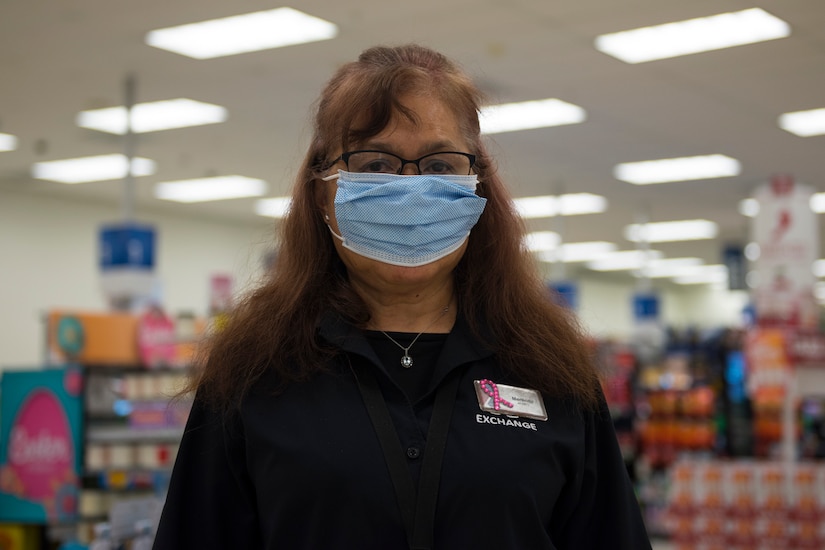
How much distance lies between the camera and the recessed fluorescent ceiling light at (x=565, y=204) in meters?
16.2

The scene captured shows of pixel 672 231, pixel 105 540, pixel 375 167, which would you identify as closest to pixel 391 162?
pixel 375 167

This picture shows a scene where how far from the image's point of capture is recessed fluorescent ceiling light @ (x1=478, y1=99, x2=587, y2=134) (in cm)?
1082

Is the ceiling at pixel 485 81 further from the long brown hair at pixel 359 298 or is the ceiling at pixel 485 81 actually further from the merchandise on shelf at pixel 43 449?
the long brown hair at pixel 359 298

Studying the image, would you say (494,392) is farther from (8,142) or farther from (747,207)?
(747,207)

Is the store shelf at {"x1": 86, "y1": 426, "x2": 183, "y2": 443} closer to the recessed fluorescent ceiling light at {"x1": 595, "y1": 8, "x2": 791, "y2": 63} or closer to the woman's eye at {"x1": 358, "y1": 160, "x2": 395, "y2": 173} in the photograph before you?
the recessed fluorescent ceiling light at {"x1": 595, "y1": 8, "x2": 791, "y2": 63}

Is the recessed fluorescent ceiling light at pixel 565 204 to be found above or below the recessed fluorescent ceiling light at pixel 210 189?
below

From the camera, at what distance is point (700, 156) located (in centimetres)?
1337

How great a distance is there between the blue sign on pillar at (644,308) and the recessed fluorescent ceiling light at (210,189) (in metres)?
6.85

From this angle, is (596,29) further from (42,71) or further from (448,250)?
(448,250)

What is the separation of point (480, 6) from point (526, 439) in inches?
259

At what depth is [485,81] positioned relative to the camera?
7.17 meters

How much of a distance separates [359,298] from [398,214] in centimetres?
Answer: 17

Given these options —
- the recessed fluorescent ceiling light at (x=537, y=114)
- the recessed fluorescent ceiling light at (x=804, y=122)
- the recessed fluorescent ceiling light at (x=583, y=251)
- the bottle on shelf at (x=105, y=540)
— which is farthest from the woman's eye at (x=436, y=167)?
the recessed fluorescent ceiling light at (x=583, y=251)

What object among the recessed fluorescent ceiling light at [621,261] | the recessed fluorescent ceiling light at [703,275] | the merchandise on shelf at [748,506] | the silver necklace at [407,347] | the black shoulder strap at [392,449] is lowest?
the merchandise on shelf at [748,506]
